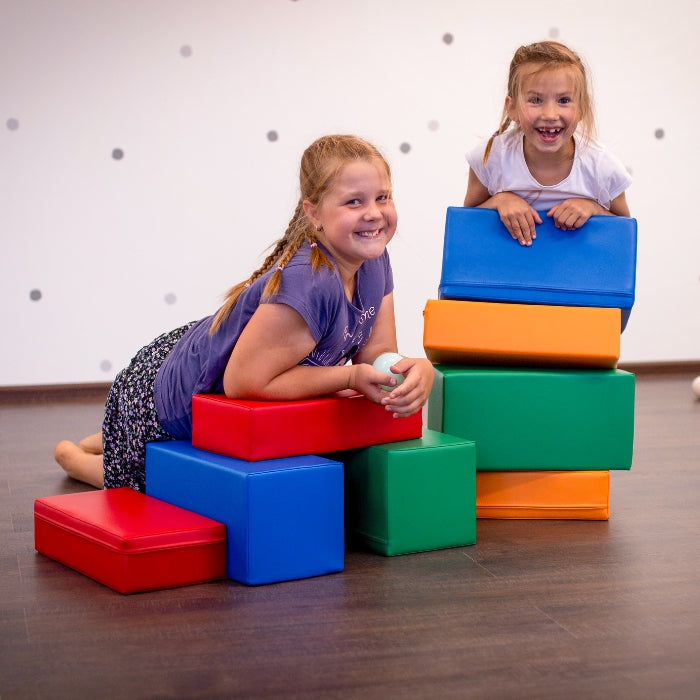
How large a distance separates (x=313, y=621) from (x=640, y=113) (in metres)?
3.28

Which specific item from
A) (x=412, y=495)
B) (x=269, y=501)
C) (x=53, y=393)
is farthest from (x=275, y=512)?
(x=53, y=393)

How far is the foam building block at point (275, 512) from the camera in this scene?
5.43 feet

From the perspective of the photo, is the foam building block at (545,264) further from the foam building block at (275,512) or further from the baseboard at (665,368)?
the baseboard at (665,368)

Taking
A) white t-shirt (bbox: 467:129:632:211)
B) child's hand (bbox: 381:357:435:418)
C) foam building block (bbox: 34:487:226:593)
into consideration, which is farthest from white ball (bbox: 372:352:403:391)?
white t-shirt (bbox: 467:129:632:211)

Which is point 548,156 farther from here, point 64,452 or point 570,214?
point 64,452

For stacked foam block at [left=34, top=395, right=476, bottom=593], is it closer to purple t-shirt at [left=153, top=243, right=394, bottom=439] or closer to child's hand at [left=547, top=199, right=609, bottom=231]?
purple t-shirt at [left=153, top=243, right=394, bottom=439]

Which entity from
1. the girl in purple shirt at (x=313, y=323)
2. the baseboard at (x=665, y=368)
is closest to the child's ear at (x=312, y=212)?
the girl in purple shirt at (x=313, y=323)

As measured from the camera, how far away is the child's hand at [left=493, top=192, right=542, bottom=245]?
2086 mm

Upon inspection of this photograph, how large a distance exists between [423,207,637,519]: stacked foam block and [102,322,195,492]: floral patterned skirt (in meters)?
0.54

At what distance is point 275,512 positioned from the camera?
1666 mm

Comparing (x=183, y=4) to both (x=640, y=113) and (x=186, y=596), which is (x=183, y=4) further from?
(x=186, y=596)

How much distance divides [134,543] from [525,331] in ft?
2.79

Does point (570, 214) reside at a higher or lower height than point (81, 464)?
higher

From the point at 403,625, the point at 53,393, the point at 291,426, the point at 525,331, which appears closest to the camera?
the point at 403,625
